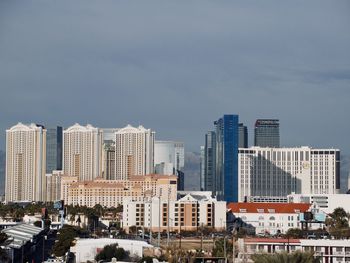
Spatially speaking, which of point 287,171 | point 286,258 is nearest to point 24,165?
point 287,171

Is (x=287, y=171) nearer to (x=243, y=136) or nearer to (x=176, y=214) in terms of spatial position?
(x=243, y=136)

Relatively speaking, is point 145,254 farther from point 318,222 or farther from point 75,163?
point 75,163

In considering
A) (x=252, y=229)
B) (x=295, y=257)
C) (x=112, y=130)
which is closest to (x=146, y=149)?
(x=112, y=130)

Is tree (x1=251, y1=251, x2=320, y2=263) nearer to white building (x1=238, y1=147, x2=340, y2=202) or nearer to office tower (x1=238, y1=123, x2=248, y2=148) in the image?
white building (x1=238, y1=147, x2=340, y2=202)

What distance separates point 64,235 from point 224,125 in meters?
106

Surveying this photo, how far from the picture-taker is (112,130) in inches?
7431

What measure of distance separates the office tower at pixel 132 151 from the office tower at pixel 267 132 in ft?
85.0

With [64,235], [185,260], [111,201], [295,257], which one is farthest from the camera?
[111,201]

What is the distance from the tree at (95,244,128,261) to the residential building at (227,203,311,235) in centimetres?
4512

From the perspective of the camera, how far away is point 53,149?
183500mm

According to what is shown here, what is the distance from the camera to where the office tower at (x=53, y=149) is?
177 m

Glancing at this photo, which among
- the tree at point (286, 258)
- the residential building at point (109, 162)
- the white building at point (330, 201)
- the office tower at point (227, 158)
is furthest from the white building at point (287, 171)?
the tree at point (286, 258)

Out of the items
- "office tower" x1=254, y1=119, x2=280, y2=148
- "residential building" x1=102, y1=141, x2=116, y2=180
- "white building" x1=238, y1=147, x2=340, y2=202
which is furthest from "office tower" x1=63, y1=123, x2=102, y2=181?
"office tower" x1=254, y1=119, x2=280, y2=148

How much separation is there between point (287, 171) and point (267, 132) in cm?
3333
